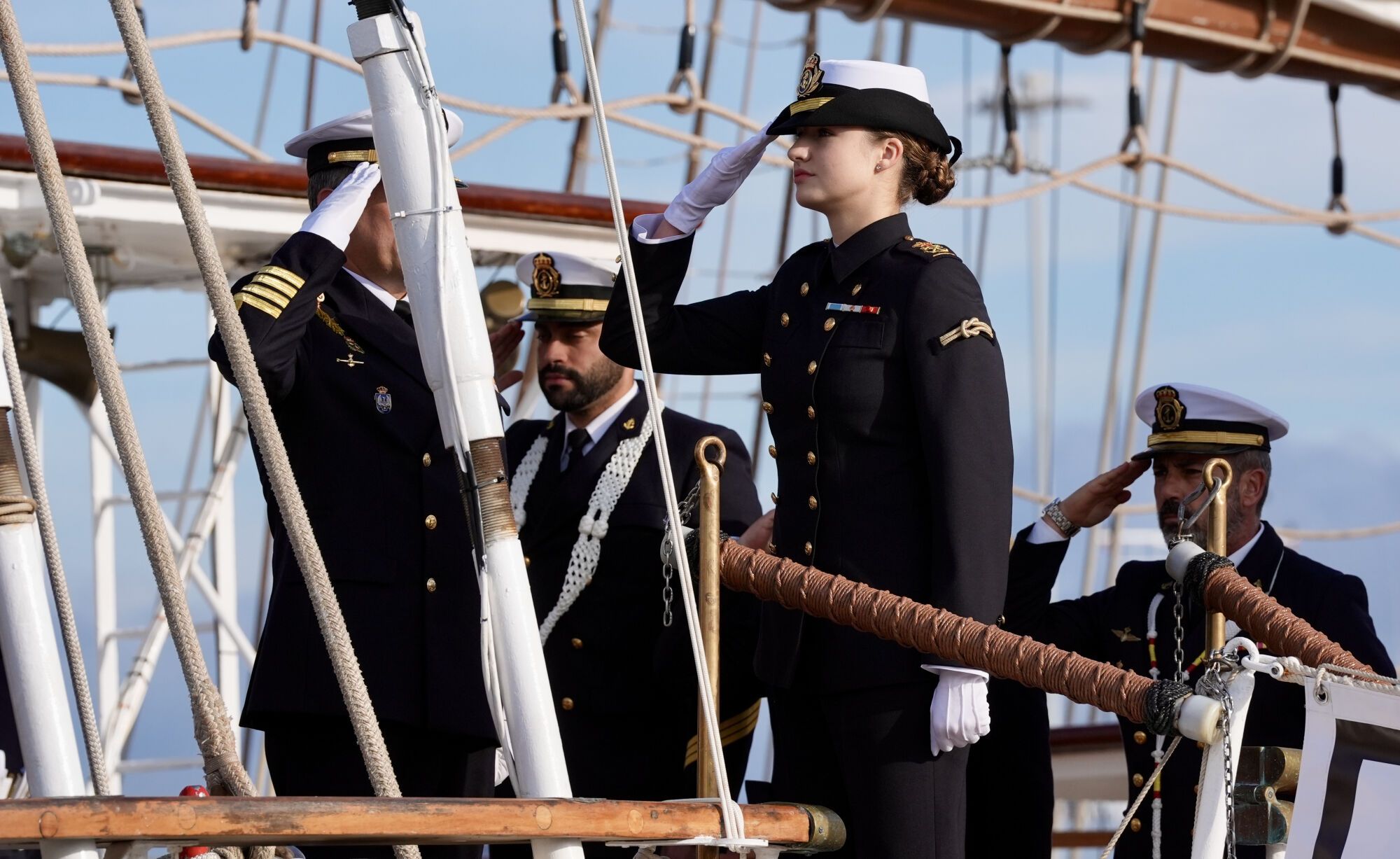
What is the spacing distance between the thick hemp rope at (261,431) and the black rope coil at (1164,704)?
2.87ft

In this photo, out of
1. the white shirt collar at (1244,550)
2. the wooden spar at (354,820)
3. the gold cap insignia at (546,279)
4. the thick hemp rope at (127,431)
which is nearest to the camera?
the wooden spar at (354,820)

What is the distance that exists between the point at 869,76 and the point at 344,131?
2.87 ft

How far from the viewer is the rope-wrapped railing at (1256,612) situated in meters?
2.62

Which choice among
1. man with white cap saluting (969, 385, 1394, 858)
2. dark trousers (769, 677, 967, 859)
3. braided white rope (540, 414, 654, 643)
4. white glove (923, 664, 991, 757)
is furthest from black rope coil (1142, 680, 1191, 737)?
braided white rope (540, 414, 654, 643)

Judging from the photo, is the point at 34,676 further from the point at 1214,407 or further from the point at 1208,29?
the point at 1208,29

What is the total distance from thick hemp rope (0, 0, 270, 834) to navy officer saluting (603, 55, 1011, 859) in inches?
34.5

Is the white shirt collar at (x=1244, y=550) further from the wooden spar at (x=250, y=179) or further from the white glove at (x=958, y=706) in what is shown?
the wooden spar at (x=250, y=179)

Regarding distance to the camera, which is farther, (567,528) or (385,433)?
(567,528)

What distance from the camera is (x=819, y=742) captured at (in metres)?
2.90

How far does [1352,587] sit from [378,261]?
1.85 m

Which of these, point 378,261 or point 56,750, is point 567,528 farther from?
point 56,750

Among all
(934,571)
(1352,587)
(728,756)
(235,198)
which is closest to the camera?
(934,571)

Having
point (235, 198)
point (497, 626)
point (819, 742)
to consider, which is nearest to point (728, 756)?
point (819, 742)

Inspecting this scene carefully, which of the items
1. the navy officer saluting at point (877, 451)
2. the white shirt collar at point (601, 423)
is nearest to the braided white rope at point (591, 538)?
the white shirt collar at point (601, 423)
